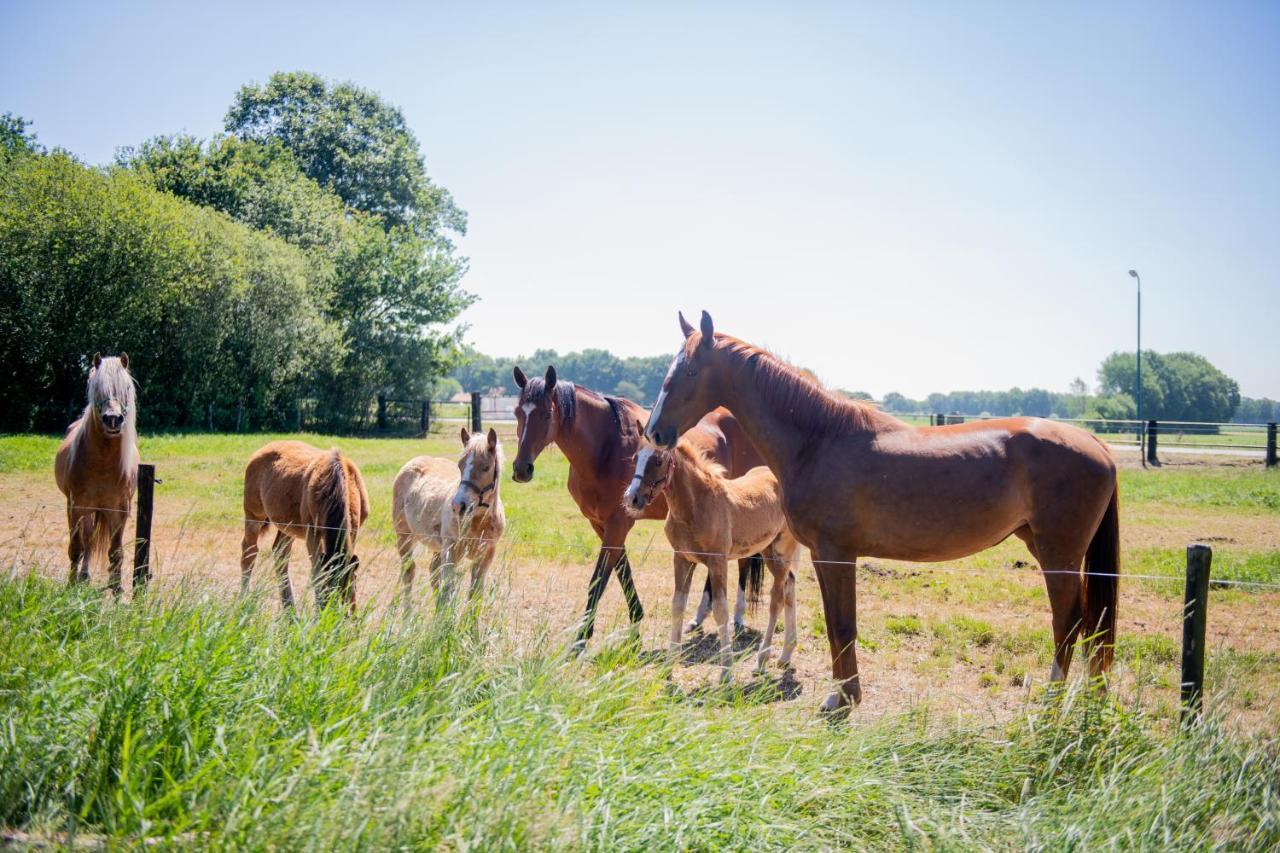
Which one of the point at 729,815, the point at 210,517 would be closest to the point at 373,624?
the point at 729,815

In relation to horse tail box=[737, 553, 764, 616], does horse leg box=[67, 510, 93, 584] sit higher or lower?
higher

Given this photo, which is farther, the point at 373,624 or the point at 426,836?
the point at 373,624

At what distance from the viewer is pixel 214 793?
235 cm

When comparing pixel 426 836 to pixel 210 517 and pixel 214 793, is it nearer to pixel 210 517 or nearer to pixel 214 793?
pixel 214 793

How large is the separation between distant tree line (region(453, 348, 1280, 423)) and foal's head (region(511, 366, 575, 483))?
47.7 m

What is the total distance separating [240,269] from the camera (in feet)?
82.5

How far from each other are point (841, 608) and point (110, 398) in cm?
609

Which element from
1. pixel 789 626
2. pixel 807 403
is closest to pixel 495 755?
pixel 807 403

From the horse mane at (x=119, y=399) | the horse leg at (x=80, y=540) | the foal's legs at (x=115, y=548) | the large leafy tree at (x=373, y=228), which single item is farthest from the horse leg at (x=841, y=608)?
the large leafy tree at (x=373, y=228)

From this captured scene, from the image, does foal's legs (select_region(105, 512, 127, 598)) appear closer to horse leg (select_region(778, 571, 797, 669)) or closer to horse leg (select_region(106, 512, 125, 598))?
horse leg (select_region(106, 512, 125, 598))

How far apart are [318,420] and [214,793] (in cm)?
2886

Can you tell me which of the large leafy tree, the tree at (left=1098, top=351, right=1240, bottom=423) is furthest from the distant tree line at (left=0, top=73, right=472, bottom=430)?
the tree at (left=1098, top=351, right=1240, bottom=423)

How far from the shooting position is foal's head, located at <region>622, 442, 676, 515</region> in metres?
5.43

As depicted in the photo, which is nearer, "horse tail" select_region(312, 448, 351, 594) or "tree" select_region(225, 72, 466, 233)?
"horse tail" select_region(312, 448, 351, 594)
